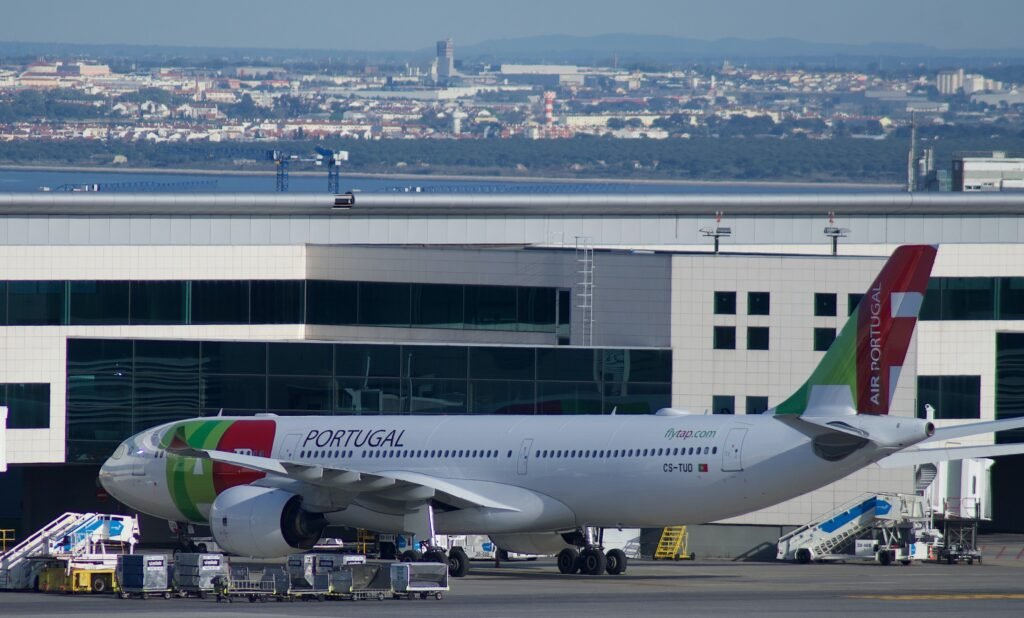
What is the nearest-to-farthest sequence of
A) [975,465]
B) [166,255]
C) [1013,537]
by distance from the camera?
[975,465] < [166,255] < [1013,537]

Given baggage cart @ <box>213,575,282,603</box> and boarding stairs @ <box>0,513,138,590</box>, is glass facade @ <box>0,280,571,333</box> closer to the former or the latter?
boarding stairs @ <box>0,513,138,590</box>

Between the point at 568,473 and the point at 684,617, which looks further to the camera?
the point at 568,473

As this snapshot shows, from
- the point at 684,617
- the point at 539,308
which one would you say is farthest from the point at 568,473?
the point at 539,308

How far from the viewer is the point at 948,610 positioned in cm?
3312

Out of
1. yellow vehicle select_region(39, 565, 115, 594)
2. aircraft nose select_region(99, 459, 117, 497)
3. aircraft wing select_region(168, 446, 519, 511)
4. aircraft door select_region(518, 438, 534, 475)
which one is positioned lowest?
yellow vehicle select_region(39, 565, 115, 594)

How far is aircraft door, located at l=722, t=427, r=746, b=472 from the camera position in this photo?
41.0 m

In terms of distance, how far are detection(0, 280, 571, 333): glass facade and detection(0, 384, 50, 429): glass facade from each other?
230 cm

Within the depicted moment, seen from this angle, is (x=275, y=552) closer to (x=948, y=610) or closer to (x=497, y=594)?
(x=497, y=594)

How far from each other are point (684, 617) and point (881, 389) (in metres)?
10.8

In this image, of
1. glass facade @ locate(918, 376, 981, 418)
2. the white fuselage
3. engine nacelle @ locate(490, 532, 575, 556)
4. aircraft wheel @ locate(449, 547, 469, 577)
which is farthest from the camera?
glass facade @ locate(918, 376, 981, 418)

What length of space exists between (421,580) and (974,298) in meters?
29.9

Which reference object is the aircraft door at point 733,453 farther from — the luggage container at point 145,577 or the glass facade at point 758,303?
the glass facade at point 758,303

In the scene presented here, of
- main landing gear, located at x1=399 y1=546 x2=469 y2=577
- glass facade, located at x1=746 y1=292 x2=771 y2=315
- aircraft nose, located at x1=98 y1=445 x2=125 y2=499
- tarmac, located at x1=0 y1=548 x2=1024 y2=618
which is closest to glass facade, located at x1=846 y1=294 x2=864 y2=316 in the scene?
glass facade, located at x1=746 y1=292 x2=771 y2=315

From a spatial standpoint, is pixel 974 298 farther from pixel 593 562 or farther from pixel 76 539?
pixel 76 539
